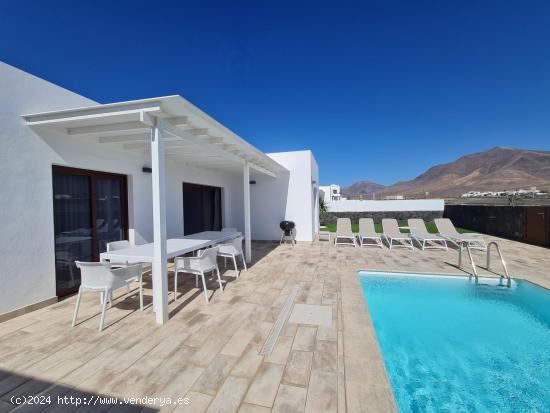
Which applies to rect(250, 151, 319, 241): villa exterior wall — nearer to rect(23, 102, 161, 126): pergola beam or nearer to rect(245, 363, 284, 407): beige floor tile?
rect(23, 102, 161, 126): pergola beam

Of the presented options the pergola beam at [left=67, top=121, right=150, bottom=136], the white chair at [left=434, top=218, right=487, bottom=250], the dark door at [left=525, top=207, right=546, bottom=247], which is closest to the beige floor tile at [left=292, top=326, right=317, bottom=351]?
the pergola beam at [left=67, top=121, right=150, bottom=136]

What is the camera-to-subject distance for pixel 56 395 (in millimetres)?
2104

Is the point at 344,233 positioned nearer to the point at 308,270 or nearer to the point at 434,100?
the point at 308,270

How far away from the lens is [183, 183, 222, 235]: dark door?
8.52m

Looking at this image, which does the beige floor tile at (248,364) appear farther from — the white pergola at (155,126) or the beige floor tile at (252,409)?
the white pergola at (155,126)

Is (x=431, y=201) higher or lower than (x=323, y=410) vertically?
higher

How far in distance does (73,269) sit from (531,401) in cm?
657

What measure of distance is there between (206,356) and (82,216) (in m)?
3.88

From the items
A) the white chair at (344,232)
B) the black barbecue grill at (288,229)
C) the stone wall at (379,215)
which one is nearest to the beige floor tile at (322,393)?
the black barbecue grill at (288,229)

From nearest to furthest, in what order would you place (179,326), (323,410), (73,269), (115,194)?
(323,410) < (179,326) < (73,269) < (115,194)

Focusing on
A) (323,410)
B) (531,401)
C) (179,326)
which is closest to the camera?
(323,410)

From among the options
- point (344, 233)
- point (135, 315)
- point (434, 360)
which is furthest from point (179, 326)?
point (344, 233)

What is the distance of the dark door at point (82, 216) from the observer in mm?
4340

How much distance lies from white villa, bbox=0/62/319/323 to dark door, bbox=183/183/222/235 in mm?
2075
